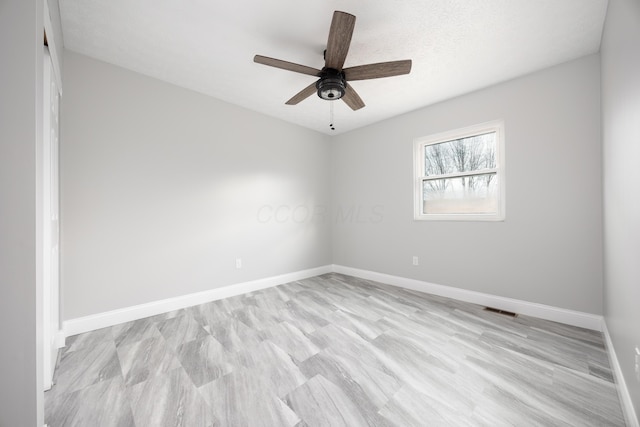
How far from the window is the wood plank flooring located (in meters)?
1.30

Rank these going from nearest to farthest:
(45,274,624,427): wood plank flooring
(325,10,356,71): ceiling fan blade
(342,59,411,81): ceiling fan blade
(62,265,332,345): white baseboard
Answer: (45,274,624,427): wood plank flooring, (325,10,356,71): ceiling fan blade, (342,59,411,81): ceiling fan blade, (62,265,332,345): white baseboard

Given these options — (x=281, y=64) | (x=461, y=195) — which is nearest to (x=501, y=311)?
(x=461, y=195)

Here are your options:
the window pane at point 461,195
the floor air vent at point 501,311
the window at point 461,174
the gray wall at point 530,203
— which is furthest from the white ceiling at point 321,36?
the floor air vent at point 501,311

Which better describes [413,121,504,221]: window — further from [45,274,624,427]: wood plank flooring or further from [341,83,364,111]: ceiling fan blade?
[341,83,364,111]: ceiling fan blade

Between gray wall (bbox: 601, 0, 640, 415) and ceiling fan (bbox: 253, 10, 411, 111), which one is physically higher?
ceiling fan (bbox: 253, 10, 411, 111)

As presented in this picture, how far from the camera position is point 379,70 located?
1.97 m

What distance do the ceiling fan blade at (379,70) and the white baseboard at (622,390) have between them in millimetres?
2438

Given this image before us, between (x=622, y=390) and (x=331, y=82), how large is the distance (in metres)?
2.88

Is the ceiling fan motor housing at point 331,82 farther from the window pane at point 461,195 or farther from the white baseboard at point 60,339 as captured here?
the white baseboard at point 60,339

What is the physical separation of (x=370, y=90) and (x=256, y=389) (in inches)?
127

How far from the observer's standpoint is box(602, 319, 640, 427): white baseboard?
1.18 meters

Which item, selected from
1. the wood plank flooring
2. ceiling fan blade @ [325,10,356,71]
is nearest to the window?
the wood plank flooring

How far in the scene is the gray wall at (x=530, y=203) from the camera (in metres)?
2.28

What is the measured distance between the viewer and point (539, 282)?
2516 mm
